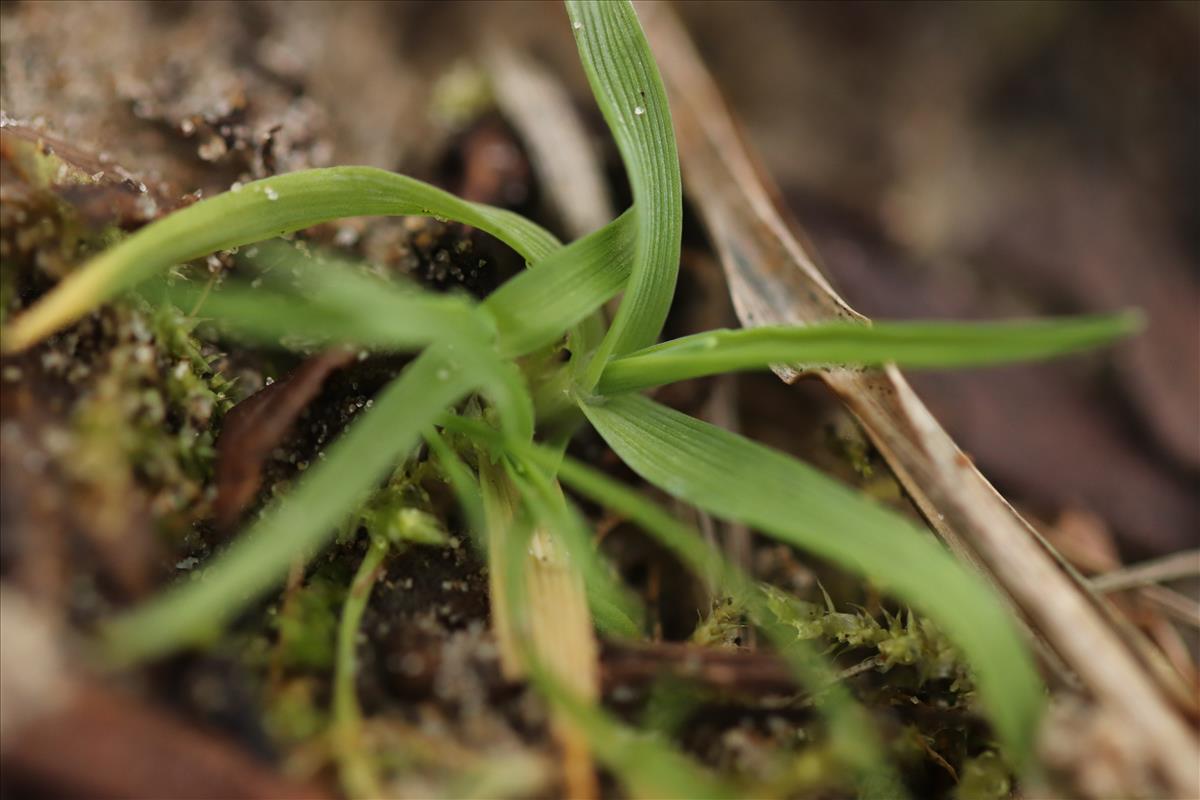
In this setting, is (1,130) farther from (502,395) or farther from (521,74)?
(521,74)

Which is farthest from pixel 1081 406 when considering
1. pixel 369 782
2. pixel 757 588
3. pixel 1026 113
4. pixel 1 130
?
pixel 1 130

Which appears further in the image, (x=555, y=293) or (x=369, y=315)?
(x=555, y=293)

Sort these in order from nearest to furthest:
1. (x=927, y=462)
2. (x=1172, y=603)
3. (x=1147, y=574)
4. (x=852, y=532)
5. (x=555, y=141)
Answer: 1. (x=852, y=532)
2. (x=927, y=462)
3. (x=1147, y=574)
4. (x=1172, y=603)
5. (x=555, y=141)

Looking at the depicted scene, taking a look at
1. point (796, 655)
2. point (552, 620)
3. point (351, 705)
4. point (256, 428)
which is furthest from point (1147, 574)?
point (256, 428)

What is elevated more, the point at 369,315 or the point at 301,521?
the point at 369,315

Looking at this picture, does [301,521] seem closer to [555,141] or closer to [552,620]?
[552,620]

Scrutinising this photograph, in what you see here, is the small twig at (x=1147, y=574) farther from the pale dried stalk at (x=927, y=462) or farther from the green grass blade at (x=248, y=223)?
the green grass blade at (x=248, y=223)

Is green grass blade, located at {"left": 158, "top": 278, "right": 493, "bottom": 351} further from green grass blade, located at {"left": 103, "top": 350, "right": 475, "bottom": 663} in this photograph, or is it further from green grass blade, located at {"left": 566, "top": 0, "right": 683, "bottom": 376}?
green grass blade, located at {"left": 566, "top": 0, "right": 683, "bottom": 376}

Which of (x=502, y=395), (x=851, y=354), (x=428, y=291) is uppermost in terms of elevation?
(x=428, y=291)
